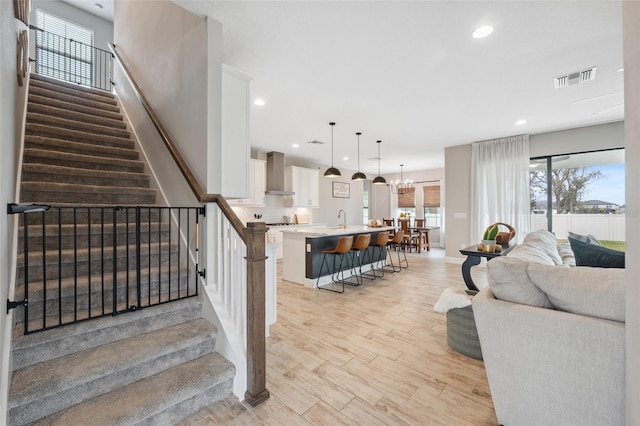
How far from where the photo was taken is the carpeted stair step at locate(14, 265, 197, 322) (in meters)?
1.80

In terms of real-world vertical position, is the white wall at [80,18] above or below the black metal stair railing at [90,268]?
above

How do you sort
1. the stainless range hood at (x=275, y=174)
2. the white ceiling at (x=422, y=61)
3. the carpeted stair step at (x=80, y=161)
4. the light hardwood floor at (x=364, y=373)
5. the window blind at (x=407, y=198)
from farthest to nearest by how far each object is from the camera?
the window blind at (x=407, y=198) → the stainless range hood at (x=275, y=174) → the carpeted stair step at (x=80, y=161) → the white ceiling at (x=422, y=61) → the light hardwood floor at (x=364, y=373)

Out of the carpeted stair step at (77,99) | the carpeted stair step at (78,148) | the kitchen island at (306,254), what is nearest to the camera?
the carpeted stair step at (78,148)

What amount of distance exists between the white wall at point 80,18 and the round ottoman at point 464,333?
840 centimetres

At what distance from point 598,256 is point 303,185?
643cm

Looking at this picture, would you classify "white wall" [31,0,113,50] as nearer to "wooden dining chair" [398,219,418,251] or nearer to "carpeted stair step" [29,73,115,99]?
"carpeted stair step" [29,73,115,99]

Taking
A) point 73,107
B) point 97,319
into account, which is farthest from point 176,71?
point 97,319

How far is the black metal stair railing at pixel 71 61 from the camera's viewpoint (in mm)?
5707

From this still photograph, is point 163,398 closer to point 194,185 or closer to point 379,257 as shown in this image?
point 194,185

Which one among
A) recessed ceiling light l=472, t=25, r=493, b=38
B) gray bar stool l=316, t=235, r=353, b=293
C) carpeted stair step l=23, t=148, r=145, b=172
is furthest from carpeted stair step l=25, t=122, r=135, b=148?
recessed ceiling light l=472, t=25, r=493, b=38

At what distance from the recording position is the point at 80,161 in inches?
118

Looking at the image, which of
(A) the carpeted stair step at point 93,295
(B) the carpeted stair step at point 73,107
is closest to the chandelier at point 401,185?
(B) the carpeted stair step at point 73,107

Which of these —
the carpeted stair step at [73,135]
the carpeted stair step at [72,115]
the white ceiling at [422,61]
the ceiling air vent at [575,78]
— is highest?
the white ceiling at [422,61]

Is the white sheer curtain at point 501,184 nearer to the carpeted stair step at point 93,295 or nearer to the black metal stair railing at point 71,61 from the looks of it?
the carpeted stair step at point 93,295
